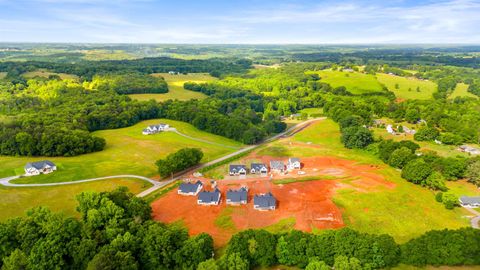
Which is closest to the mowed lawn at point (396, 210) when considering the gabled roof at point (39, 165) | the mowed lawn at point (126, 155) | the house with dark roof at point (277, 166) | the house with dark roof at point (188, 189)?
the house with dark roof at point (277, 166)

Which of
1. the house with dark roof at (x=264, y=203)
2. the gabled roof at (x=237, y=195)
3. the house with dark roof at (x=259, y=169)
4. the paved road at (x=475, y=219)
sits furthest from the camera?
the house with dark roof at (x=259, y=169)

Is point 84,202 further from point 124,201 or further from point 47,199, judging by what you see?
point 47,199

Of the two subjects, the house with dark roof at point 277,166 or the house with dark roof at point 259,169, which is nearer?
the house with dark roof at point 259,169

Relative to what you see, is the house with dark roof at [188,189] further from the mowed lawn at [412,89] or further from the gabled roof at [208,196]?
the mowed lawn at [412,89]

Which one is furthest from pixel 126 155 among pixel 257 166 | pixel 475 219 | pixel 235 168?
pixel 475 219

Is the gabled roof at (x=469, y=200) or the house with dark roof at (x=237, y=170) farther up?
the gabled roof at (x=469, y=200)

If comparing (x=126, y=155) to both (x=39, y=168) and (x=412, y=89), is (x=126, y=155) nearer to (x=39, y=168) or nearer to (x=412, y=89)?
(x=39, y=168)
